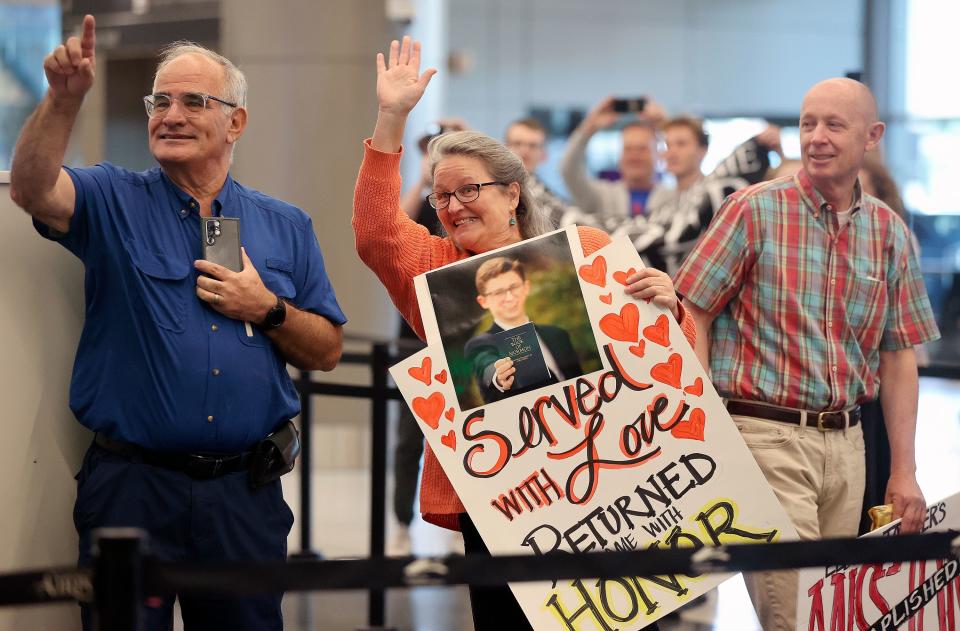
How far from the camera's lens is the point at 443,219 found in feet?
10.4

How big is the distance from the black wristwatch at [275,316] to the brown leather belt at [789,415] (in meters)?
1.43

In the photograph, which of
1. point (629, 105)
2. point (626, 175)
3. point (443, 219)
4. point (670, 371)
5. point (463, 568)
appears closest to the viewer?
point (463, 568)

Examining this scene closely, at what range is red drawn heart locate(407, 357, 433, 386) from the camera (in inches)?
118

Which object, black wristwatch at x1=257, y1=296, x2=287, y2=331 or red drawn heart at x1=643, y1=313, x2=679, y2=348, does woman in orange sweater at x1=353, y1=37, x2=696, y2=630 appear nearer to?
red drawn heart at x1=643, y1=313, x2=679, y2=348

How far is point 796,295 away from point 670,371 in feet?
2.59

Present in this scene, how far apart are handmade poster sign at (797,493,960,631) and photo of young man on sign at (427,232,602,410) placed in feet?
3.12

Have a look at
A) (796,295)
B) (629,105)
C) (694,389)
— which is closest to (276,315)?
(694,389)

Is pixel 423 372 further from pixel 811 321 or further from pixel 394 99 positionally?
pixel 811 321

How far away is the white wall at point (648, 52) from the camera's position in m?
18.4

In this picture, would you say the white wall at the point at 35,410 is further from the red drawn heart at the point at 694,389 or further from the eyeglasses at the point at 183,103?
the red drawn heart at the point at 694,389

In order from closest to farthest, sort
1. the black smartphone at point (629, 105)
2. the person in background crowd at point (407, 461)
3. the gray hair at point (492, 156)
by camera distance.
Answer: the gray hair at point (492, 156) < the person in background crowd at point (407, 461) < the black smartphone at point (629, 105)

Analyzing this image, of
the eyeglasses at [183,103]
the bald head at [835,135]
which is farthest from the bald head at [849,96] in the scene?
the eyeglasses at [183,103]

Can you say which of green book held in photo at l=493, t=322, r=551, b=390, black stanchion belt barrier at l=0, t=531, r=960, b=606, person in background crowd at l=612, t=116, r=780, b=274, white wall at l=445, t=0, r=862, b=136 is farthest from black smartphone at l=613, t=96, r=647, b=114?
white wall at l=445, t=0, r=862, b=136

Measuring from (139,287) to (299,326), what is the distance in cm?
41
